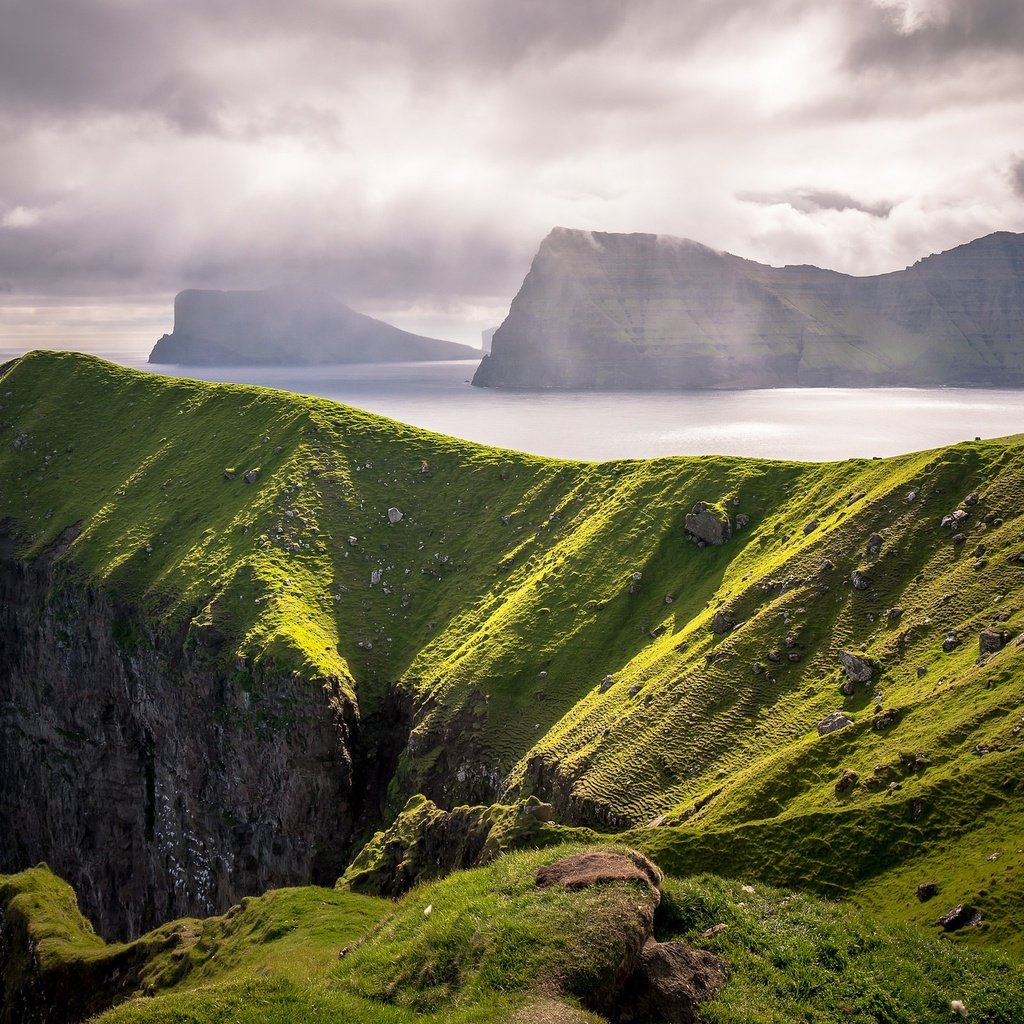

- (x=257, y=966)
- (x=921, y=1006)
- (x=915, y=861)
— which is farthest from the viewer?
(x=257, y=966)

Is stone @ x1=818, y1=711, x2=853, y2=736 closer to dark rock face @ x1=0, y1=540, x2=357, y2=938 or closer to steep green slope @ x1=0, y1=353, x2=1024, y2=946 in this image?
steep green slope @ x1=0, y1=353, x2=1024, y2=946

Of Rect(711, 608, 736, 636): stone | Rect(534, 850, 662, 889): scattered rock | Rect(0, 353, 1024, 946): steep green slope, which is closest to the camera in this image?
Rect(534, 850, 662, 889): scattered rock

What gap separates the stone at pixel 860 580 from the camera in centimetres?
6800

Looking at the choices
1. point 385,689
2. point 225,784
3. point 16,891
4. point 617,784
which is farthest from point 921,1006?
point 225,784

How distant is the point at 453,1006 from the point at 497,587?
7092 centimetres

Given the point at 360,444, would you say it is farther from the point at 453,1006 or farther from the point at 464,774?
the point at 453,1006

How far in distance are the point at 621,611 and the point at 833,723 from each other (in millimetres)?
32086

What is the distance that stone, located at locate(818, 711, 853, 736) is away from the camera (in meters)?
55.5

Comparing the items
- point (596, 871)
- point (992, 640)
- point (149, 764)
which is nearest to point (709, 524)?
point (992, 640)

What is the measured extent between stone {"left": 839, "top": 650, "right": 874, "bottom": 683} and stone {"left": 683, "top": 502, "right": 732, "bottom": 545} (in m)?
28.2

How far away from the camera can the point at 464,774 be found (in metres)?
76.0

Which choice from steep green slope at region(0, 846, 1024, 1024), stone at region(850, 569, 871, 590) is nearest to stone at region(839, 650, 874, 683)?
stone at region(850, 569, 871, 590)

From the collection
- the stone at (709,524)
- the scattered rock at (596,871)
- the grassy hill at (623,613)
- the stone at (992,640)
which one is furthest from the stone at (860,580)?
the scattered rock at (596,871)

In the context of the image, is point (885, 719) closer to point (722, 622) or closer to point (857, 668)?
point (857, 668)
